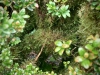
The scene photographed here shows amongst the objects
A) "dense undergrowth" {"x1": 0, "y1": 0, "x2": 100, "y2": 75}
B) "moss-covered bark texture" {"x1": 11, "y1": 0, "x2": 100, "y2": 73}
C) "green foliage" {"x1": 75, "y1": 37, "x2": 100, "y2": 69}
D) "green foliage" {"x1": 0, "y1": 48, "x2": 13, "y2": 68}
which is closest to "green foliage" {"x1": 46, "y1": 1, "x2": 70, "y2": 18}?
"dense undergrowth" {"x1": 0, "y1": 0, "x2": 100, "y2": 75}

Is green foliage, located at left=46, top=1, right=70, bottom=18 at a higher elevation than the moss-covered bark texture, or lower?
higher

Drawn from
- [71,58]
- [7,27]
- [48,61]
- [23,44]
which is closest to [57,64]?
[48,61]

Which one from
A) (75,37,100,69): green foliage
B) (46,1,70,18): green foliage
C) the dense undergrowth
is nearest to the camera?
(75,37,100,69): green foliage

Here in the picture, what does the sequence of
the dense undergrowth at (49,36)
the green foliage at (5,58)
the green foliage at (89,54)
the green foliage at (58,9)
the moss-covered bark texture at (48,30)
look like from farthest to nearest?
the moss-covered bark texture at (48,30) < the green foliage at (58,9) < the dense undergrowth at (49,36) < the green foliage at (5,58) < the green foliage at (89,54)

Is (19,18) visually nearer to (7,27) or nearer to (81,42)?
(7,27)

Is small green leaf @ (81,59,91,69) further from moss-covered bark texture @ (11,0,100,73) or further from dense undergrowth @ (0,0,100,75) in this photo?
moss-covered bark texture @ (11,0,100,73)

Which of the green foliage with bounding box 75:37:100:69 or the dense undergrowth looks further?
the dense undergrowth

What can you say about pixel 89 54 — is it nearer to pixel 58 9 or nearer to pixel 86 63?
pixel 86 63

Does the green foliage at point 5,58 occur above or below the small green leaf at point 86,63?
below

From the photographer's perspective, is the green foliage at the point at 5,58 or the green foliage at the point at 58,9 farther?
the green foliage at the point at 58,9

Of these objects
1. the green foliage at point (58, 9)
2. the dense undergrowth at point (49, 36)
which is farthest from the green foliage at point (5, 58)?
the green foliage at point (58, 9)

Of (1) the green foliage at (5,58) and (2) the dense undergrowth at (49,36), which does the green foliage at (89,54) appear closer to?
(2) the dense undergrowth at (49,36)

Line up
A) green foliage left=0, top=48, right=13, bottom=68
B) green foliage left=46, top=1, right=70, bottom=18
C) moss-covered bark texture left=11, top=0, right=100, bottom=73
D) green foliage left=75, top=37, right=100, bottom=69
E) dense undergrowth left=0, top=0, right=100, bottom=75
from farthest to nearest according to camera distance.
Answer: moss-covered bark texture left=11, top=0, right=100, bottom=73 < green foliage left=46, top=1, right=70, bottom=18 < dense undergrowth left=0, top=0, right=100, bottom=75 < green foliage left=0, top=48, right=13, bottom=68 < green foliage left=75, top=37, right=100, bottom=69
